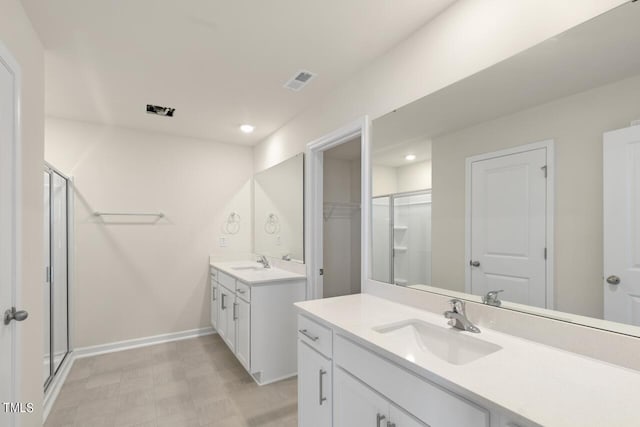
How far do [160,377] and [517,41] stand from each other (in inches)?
131

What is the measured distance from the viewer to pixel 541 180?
1.18m

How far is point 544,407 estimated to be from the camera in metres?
0.73

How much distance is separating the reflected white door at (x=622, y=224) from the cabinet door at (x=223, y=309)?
8.90ft

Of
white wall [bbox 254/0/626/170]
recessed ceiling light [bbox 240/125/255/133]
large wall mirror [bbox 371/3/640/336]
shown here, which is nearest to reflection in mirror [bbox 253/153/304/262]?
recessed ceiling light [bbox 240/125/255/133]

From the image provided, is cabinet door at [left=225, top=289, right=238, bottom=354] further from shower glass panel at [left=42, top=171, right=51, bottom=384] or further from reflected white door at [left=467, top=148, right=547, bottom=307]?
reflected white door at [left=467, top=148, right=547, bottom=307]

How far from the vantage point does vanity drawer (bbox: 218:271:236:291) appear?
112 inches

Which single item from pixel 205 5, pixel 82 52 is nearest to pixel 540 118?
pixel 205 5

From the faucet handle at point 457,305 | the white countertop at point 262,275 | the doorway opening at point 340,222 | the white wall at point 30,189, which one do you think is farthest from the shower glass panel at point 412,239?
the white wall at point 30,189

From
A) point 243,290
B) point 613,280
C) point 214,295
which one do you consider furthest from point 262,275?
point 613,280

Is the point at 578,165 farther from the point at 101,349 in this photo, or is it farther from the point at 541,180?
the point at 101,349

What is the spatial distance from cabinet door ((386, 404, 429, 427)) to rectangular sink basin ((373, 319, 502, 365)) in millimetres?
196

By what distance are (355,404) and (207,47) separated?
2.08m

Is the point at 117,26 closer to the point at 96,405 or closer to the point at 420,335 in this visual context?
the point at 420,335

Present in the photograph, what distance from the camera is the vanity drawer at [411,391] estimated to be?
846 millimetres
